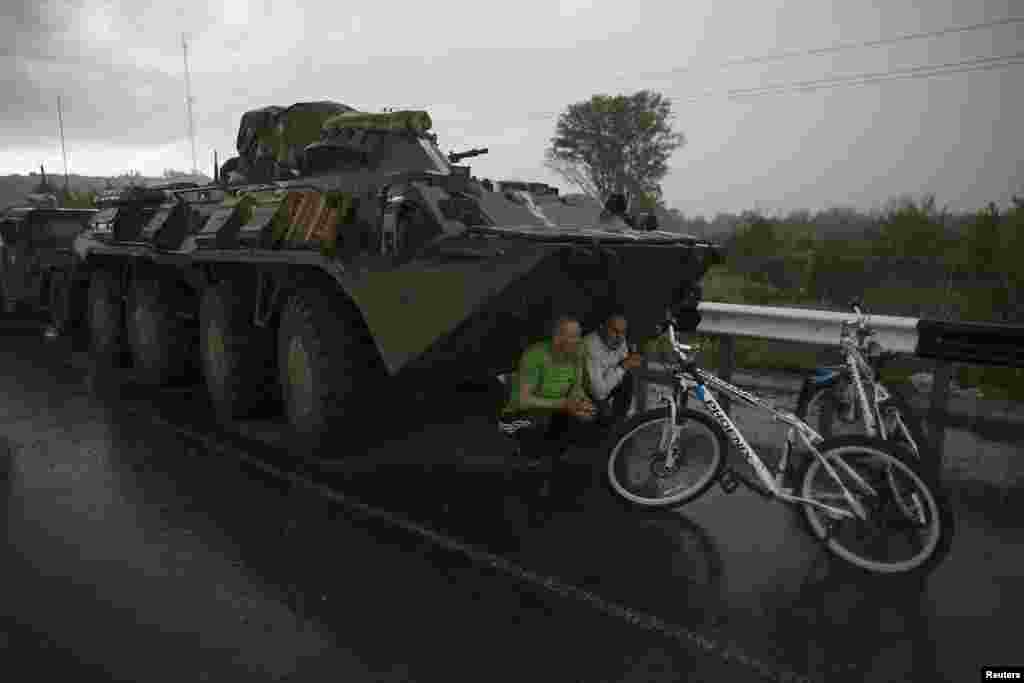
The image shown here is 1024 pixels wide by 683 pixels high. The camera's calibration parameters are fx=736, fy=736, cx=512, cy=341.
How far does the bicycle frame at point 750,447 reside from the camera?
3.52 meters

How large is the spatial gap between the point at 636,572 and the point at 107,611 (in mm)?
2366

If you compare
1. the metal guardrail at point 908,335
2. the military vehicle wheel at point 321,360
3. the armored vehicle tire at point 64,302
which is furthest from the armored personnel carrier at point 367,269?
the armored vehicle tire at point 64,302

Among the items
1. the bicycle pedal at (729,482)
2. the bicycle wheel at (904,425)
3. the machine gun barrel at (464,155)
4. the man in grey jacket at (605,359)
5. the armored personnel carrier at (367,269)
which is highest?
the machine gun barrel at (464,155)

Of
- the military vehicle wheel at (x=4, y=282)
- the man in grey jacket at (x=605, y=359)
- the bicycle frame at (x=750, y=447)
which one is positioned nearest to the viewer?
the bicycle frame at (x=750, y=447)

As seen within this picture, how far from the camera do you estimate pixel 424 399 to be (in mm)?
6574

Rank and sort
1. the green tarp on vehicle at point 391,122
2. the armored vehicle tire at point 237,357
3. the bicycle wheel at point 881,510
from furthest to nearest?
the armored vehicle tire at point 237,357 < the green tarp on vehicle at point 391,122 < the bicycle wheel at point 881,510

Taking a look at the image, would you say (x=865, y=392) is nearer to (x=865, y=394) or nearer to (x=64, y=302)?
(x=865, y=394)

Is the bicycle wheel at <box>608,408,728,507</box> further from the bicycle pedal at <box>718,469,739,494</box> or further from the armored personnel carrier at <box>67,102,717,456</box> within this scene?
the armored personnel carrier at <box>67,102,717,456</box>

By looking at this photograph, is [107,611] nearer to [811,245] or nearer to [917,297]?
[917,297]

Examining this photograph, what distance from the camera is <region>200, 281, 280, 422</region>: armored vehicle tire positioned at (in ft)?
19.5

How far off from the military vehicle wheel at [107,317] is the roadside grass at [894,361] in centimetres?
600

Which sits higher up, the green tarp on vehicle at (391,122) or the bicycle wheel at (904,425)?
the green tarp on vehicle at (391,122)

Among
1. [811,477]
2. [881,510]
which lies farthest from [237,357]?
[881,510]

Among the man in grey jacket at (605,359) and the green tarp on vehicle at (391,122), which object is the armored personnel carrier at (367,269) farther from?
the man in grey jacket at (605,359)
